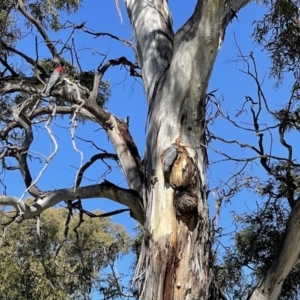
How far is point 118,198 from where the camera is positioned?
3.41m

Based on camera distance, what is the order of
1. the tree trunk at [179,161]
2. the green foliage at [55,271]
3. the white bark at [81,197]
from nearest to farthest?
the tree trunk at [179,161] < the white bark at [81,197] < the green foliage at [55,271]

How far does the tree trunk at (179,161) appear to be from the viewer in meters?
2.74

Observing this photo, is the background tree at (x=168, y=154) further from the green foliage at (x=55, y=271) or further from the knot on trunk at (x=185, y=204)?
the green foliage at (x=55, y=271)

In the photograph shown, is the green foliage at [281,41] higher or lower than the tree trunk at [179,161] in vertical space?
higher

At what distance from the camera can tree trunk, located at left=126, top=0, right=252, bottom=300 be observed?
2742 mm

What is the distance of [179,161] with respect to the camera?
2.89 metres

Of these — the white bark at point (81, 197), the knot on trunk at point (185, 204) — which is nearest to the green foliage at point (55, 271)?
the white bark at point (81, 197)

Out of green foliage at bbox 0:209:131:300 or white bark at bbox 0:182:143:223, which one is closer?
white bark at bbox 0:182:143:223

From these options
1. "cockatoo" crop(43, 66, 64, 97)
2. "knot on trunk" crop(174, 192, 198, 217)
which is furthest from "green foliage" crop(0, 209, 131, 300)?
"knot on trunk" crop(174, 192, 198, 217)

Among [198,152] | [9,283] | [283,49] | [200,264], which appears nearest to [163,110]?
[198,152]

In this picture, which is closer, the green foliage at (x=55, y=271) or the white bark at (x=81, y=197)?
the white bark at (x=81, y=197)

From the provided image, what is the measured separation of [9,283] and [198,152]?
255 cm

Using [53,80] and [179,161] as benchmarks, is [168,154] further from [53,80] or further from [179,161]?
[53,80]

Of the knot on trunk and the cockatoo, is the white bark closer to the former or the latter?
the knot on trunk
